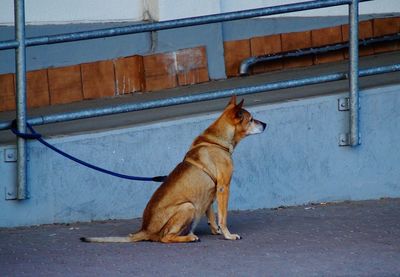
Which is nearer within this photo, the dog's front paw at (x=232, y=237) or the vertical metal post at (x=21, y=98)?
the dog's front paw at (x=232, y=237)

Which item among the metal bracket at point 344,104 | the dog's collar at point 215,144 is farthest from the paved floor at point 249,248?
the metal bracket at point 344,104

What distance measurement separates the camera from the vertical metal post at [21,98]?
8102 mm

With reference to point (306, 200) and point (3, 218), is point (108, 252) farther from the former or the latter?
point (306, 200)

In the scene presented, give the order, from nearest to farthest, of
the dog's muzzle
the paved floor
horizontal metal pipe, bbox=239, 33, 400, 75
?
the paved floor < the dog's muzzle < horizontal metal pipe, bbox=239, 33, 400, 75

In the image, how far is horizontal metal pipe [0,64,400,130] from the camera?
8250 millimetres

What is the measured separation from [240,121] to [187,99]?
620 millimetres

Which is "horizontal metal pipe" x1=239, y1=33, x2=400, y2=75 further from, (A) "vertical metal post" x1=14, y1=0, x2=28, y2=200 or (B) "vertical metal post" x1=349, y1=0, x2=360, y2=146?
(A) "vertical metal post" x1=14, y1=0, x2=28, y2=200

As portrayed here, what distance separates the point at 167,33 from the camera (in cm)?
1013

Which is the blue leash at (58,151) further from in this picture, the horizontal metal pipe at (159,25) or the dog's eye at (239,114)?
the dog's eye at (239,114)

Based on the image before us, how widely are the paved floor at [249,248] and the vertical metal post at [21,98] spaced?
35 cm

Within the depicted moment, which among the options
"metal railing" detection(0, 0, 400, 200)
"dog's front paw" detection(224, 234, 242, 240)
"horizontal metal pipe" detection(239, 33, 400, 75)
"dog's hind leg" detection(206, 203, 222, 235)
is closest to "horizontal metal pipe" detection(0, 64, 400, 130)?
"metal railing" detection(0, 0, 400, 200)

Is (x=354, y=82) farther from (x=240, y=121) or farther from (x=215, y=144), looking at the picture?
(x=215, y=144)

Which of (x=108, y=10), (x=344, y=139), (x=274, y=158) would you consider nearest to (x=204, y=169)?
(x=274, y=158)

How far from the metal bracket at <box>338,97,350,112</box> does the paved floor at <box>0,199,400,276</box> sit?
74cm
